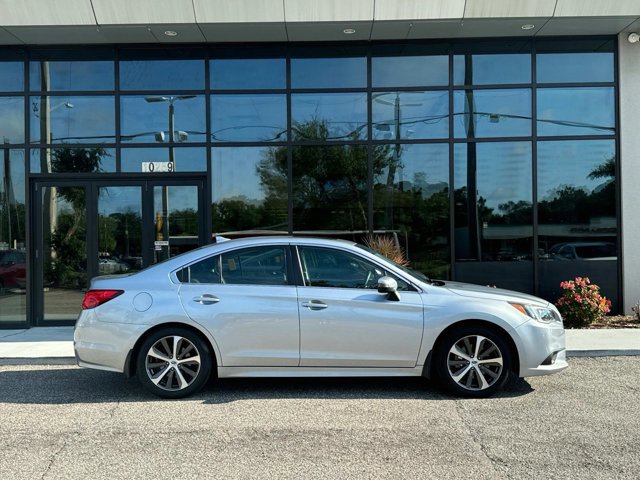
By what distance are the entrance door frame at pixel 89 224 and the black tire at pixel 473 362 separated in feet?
19.1

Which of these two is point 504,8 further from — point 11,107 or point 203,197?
point 11,107

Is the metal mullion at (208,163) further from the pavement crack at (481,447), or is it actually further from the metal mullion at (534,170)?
the pavement crack at (481,447)

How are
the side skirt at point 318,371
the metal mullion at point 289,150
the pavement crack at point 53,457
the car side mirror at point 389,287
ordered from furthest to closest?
the metal mullion at point 289,150 < the side skirt at point 318,371 < the car side mirror at point 389,287 < the pavement crack at point 53,457

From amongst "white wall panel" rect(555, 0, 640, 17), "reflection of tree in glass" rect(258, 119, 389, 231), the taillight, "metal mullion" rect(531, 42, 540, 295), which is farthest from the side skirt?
"white wall panel" rect(555, 0, 640, 17)

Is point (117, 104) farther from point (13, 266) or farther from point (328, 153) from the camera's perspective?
point (328, 153)

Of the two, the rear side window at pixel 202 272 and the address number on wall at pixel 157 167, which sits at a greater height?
the address number on wall at pixel 157 167

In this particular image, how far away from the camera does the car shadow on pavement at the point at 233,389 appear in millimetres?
5891

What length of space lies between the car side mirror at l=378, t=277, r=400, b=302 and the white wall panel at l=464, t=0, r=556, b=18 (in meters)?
5.67

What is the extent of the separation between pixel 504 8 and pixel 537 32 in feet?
3.93

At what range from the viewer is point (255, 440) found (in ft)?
15.3

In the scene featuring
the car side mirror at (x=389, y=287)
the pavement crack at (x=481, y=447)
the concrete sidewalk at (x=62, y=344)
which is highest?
the car side mirror at (x=389, y=287)

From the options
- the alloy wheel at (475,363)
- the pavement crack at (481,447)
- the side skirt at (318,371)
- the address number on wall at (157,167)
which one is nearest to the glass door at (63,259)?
the address number on wall at (157,167)

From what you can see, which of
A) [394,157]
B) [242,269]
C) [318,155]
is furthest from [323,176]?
[242,269]

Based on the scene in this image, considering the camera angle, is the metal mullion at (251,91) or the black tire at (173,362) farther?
the metal mullion at (251,91)
